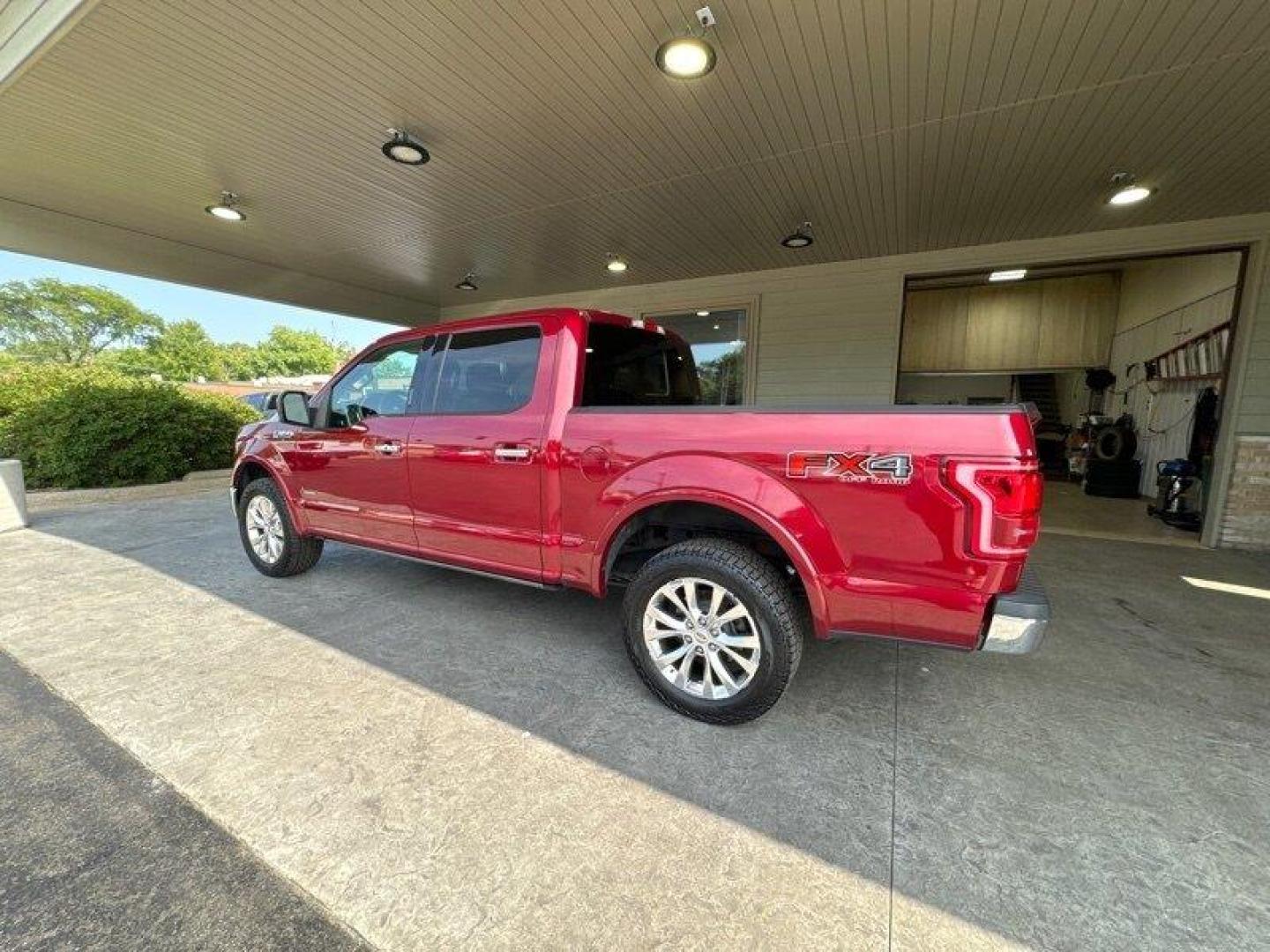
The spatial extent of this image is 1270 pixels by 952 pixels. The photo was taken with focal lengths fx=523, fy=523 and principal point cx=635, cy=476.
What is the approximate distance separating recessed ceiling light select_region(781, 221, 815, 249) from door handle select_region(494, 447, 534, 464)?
4425 millimetres

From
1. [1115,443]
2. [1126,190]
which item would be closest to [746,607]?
[1126,190]

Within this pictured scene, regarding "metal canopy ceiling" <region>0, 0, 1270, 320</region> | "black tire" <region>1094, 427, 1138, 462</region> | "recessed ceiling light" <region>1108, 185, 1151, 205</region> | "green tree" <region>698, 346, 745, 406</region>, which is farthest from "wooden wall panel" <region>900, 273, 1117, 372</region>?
"metal canopy ceiling" <region>0, 0, 1270, 320</region>

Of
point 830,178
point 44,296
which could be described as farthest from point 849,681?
point 44,296

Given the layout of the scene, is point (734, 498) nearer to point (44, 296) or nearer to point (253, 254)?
point (253, 254)

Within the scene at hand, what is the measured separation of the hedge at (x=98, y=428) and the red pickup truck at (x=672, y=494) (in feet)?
20.7

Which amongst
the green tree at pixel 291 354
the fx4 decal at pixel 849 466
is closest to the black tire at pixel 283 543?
the fx4 decal at pixel 849 466

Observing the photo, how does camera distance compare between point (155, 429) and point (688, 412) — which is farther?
point (155, 429)

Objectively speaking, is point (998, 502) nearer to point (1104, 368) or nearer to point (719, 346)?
point (719, 346)

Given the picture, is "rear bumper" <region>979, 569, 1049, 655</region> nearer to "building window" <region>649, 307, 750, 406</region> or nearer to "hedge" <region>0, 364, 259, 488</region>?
"building window" <region>649, 307, 750, 406</region>

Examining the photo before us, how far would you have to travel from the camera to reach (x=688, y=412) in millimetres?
2227

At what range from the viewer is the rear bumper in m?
1.75

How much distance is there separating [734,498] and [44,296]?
4599cm

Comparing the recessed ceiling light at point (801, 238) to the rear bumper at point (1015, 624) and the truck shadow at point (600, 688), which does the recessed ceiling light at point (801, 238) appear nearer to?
the truck shadow at point (600, 688)

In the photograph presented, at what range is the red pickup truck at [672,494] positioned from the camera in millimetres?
1762
